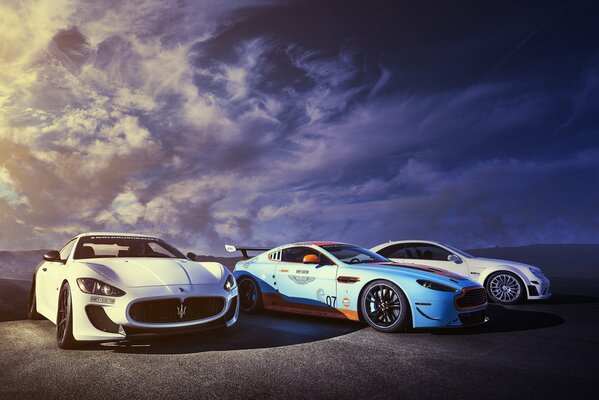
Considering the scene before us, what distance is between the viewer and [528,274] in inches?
353

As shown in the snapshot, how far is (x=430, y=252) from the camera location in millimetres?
9492

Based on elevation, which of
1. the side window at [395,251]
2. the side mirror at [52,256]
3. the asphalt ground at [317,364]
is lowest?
the asphalt ground at [317,364]

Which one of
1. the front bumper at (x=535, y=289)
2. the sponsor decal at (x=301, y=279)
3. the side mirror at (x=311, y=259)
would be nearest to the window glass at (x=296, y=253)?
the side mirror at (x=311, y=259)

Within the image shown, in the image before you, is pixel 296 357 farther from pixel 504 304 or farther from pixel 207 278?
pixel 504 304

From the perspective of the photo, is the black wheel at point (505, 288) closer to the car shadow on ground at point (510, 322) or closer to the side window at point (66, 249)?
the car shadow on ground at point (510, 322)

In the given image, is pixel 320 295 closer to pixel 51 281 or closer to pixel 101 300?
pixel 101 300

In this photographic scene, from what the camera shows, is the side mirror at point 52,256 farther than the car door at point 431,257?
No

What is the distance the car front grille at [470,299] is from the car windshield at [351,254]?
1792mm

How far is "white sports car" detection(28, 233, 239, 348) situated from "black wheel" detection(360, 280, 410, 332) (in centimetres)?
206

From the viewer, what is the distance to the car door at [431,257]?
923cm

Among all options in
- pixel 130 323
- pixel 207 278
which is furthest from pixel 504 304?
pixel 130 323

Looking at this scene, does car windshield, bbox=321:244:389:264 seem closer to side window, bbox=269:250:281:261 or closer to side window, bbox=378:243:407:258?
side window, bbox=269:250:281:261

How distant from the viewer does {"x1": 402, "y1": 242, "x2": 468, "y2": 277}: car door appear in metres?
9.23

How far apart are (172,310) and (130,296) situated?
51cm
